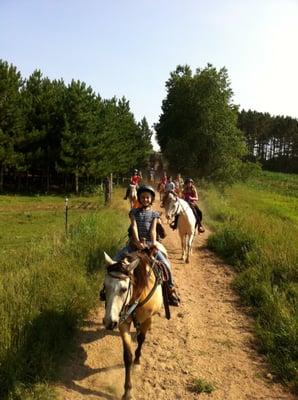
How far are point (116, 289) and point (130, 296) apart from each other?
0.42 meters

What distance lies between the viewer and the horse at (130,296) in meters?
5.07

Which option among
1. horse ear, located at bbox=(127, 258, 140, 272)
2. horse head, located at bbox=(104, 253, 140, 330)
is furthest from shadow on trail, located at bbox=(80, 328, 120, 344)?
horse ear, located at bbox=(127, 258, 140, 272)

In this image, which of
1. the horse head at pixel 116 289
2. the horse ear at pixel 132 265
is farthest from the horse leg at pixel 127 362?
the horse ear at pixel 132 265

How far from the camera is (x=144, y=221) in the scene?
7.18 meters

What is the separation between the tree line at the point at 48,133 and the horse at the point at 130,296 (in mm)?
29126

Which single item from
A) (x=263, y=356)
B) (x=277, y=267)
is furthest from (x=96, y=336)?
(x=277, y=267)

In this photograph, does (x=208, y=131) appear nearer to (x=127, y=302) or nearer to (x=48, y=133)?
(x=48, y=133)

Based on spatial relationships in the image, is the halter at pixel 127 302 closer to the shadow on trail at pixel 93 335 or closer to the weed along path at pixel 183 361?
the weed along path at pixel 183 361

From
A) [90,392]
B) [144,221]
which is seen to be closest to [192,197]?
[144,221]

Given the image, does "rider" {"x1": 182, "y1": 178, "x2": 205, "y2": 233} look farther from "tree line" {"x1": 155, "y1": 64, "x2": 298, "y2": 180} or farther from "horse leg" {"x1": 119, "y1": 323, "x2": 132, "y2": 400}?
"tree line" {"x1": 155, "y1": 64, "x2": 298, "y2": 180}

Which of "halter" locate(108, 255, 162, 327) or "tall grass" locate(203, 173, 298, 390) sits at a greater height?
"halter" locate(108, 255, 162, 327)

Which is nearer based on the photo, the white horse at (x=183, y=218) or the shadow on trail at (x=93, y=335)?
the shadow on trail at (x=93, y=335)

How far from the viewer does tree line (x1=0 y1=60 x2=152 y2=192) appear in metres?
34.5

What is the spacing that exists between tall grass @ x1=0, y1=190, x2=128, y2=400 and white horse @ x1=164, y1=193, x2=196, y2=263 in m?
2.86
